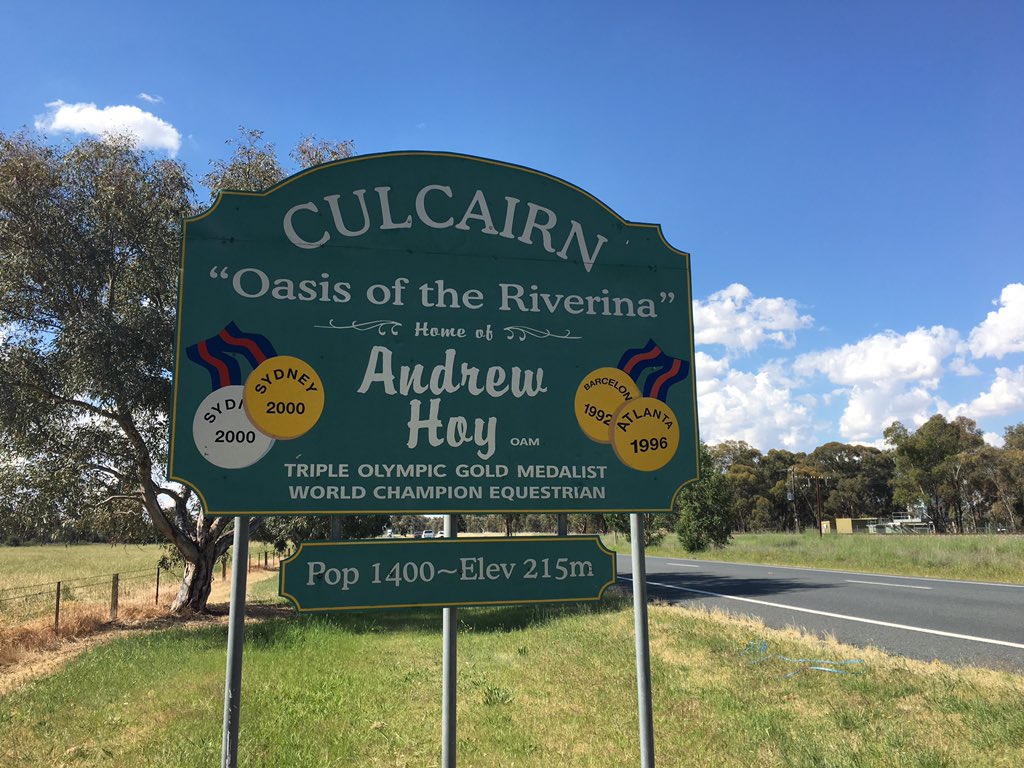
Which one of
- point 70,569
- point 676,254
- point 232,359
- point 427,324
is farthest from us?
point 70,569

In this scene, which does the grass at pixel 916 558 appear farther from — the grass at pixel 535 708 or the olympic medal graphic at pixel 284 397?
the olympic medal graphic at pixel 284 397

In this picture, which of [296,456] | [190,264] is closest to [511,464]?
[296,456]

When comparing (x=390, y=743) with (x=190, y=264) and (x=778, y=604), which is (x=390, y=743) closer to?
(x=190, y=264)

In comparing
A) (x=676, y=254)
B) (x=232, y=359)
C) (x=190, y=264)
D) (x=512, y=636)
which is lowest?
Result: (x=512, y=636)

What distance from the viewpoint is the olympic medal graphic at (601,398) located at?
407 centimetres

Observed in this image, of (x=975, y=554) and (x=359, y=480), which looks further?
(x=975, y=554)

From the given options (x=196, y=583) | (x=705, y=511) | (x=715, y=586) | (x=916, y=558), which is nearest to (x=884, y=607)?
(x=715, y=586)

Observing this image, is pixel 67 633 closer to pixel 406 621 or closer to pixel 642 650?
pixel 406 621

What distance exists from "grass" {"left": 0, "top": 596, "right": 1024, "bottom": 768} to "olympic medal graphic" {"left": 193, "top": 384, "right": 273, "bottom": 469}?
320 cm

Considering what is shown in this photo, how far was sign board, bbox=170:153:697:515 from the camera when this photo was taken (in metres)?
3.64

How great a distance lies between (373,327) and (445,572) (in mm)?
1442

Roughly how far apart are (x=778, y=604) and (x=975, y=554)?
14.7 meters

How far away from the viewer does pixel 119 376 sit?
12875 mm

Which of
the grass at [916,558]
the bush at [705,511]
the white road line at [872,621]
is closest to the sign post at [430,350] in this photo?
the white road line at [872,621]
